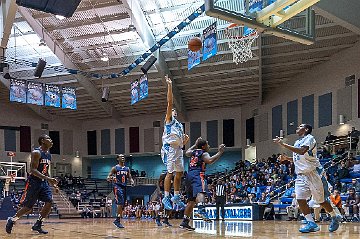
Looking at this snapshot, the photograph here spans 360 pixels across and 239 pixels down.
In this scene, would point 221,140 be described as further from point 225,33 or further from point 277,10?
point 277,10

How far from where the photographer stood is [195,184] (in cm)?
857

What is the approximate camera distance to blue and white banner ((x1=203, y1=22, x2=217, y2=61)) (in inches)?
690

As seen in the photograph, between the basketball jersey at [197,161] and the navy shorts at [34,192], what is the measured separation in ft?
7.76

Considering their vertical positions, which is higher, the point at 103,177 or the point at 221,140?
the point at 221,140

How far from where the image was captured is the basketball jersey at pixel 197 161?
28.5 ft

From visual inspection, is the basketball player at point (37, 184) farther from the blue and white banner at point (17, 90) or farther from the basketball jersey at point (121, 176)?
the blue and white banner at point (17, 90)

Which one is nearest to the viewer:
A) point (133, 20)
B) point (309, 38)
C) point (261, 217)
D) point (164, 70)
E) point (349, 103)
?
point (309, 38)

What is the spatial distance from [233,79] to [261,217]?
11.3 m

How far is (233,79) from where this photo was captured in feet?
89.6

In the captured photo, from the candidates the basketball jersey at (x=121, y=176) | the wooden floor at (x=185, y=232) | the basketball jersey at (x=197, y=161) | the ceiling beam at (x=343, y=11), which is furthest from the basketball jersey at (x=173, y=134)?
the ceiling beam at (x=343, y=11)

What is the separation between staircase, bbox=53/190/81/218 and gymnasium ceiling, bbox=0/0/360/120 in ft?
19.5

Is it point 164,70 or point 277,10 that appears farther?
point 164,70

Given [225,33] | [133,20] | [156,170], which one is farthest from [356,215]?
[156,170]

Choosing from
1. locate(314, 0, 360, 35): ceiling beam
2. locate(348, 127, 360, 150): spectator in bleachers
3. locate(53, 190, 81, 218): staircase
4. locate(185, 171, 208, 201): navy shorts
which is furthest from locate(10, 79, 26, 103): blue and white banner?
locate(185, 171, 208, 201): navy shorts
